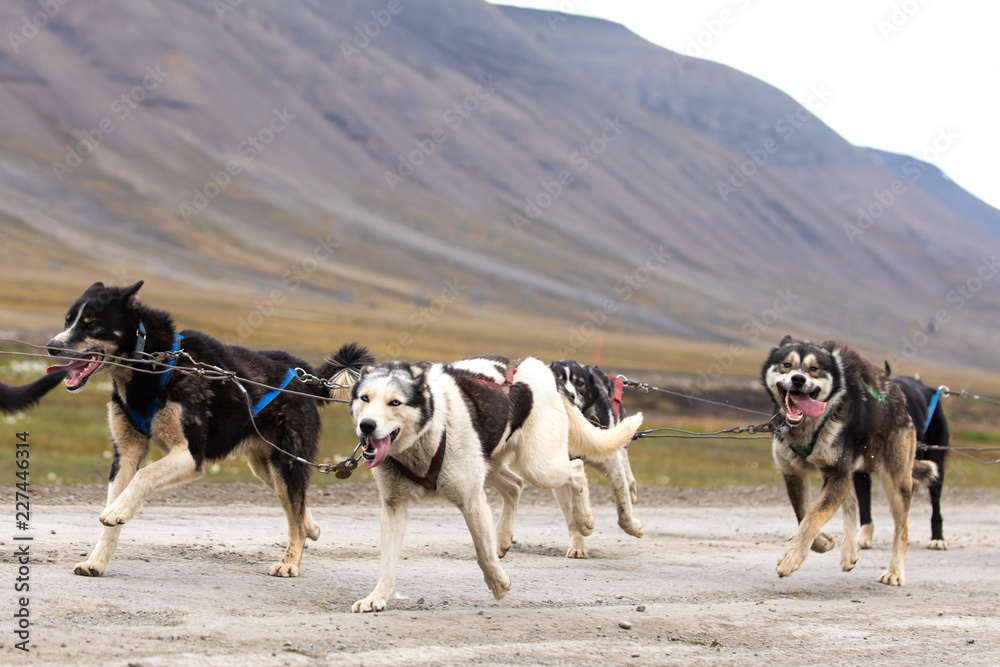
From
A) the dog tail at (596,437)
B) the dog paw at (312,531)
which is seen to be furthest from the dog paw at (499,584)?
the dog paw at (312,531)

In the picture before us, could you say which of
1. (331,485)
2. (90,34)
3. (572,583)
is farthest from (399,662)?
(90,34)

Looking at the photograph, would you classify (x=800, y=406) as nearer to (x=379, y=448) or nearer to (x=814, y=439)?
(x=814, y=439)

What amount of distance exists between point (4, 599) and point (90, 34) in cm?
18191

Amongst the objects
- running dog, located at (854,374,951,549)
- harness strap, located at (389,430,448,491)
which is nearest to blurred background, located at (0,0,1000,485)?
running dog, located at (854,374,951,549)

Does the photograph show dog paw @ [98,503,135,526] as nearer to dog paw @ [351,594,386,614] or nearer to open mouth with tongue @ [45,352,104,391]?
open mouth with tongue @ [45,352,104,391]

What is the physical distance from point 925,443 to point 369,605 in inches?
318

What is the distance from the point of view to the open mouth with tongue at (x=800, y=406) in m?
9.02

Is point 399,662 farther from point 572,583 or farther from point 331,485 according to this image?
point 331,485

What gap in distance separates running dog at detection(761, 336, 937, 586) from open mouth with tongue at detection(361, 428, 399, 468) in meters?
3.72

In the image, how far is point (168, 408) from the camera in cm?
755

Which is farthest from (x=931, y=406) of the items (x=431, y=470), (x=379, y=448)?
(x=379, y=448)

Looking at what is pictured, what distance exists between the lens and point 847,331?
160m

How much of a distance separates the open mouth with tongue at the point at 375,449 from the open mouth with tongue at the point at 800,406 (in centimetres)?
393

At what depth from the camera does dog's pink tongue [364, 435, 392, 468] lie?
21.6ft
